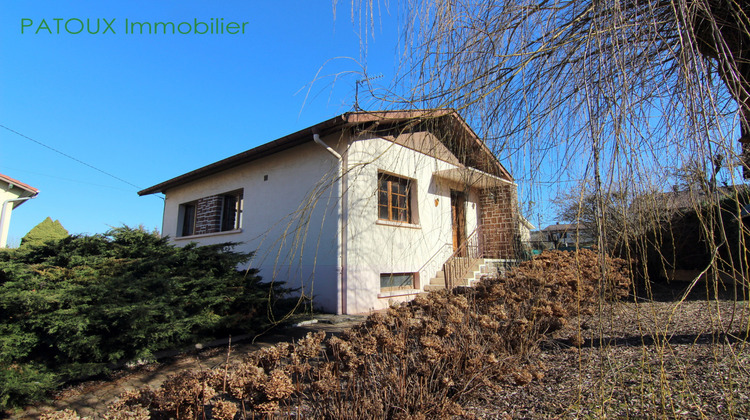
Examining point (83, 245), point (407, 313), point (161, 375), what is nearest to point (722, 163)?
point (407, 313)

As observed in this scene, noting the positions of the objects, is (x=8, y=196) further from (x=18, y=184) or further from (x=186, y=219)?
(x=186, y=219)

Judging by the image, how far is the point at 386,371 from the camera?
1887 mm

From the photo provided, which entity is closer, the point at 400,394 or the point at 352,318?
the point at 400,394

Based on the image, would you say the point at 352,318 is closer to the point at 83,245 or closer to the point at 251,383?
the point at 83,245

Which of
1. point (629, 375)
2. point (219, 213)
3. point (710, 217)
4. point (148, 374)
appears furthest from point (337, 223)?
point (710, 217)

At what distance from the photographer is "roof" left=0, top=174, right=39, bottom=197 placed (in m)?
12.7

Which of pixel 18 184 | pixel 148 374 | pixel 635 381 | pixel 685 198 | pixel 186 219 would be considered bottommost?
pixel 148 374

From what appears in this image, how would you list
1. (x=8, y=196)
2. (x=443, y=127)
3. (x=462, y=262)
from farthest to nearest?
(x=8, y=196)
(x=462, y=262)
(x=443, y=127)

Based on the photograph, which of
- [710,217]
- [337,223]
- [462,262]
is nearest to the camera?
[710,217]

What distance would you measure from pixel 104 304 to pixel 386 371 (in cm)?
284

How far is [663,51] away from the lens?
1.67m

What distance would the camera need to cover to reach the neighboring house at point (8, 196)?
41.3ft

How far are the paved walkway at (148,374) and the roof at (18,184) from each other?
46.7 ft

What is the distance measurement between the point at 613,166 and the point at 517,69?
2.51 feet
